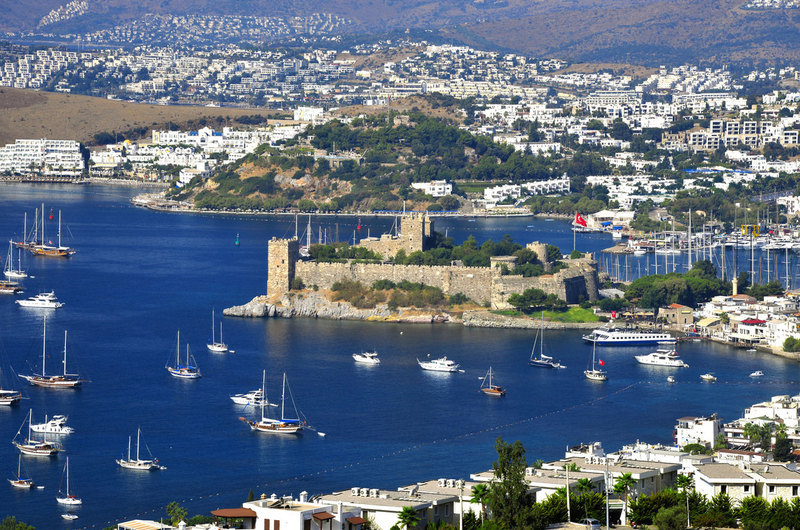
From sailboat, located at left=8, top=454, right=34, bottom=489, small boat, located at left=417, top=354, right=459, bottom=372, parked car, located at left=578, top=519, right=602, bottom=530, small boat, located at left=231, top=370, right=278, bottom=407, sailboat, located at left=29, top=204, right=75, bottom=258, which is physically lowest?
sailboat, located at left=8, top=454, right=34, bottom=489

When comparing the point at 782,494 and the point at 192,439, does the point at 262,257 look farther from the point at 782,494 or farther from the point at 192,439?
the point at 782,494

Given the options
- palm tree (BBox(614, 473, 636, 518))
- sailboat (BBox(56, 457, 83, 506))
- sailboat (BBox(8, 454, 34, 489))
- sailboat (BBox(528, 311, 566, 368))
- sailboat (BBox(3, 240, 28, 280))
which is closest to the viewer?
palm tree (BBox(614, 473, 636, 518))

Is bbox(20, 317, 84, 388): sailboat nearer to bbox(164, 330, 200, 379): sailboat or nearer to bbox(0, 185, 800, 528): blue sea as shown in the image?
bbox(0, 185, 800, 528): blue sea

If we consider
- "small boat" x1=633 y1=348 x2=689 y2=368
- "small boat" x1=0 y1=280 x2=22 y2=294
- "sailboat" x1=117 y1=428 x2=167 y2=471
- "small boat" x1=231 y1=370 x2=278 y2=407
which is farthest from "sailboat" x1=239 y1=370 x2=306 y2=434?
"small boat" x1=0 y1=280 x2=22 y2=294

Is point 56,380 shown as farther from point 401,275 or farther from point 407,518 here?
point 407,518

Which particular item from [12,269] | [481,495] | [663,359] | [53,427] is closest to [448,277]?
[663,359]

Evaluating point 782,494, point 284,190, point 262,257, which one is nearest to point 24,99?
point 284,190
